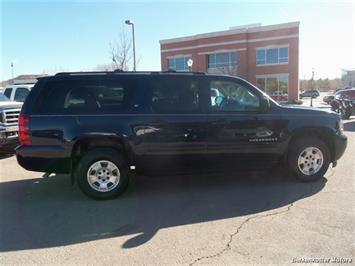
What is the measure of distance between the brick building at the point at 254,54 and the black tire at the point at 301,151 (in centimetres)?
3231

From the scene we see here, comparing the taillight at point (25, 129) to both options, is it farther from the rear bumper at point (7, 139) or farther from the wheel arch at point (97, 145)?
the rear bumper at point (7, 139)

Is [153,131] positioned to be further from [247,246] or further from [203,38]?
[203,38]

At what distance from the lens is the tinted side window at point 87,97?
205 inches

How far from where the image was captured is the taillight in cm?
514

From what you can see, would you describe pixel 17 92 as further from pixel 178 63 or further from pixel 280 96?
pixel 178 63

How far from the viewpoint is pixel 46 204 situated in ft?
17.1

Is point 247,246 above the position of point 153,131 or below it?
below

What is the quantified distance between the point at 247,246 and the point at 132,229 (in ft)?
4.72

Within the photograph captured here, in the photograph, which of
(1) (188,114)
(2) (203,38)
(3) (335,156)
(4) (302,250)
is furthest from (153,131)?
(2) (203,38)

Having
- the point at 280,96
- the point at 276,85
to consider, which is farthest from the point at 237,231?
the point at 276,85

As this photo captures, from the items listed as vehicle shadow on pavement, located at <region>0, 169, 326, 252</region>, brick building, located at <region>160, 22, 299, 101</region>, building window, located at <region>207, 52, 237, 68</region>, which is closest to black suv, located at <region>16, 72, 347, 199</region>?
vehicle shadow on pavement, located at <region>0, 169, 326, 252</region>

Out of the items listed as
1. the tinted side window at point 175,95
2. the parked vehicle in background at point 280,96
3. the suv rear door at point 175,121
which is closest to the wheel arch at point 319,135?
the suv rear door at point 175,121

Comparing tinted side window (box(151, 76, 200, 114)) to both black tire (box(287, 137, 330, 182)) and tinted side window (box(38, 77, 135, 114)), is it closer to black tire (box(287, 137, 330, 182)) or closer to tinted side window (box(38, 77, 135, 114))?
tinted side window (box(38, 77, 135, 114))

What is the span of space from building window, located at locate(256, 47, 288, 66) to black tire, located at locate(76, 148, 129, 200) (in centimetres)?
3437
